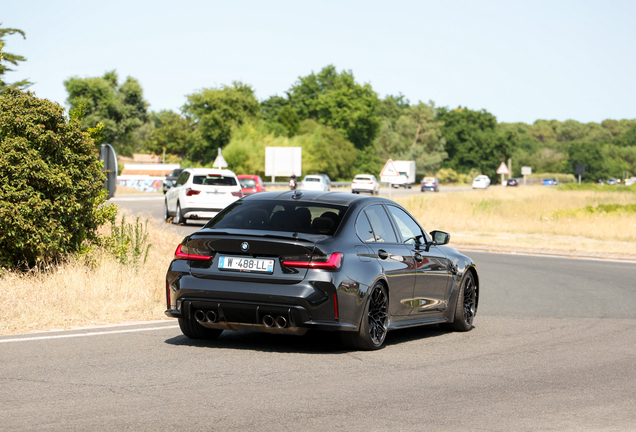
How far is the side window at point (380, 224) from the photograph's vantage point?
822 cm

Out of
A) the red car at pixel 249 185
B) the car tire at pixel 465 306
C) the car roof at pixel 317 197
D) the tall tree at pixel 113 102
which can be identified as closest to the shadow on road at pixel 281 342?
the car tire at pixel 465 306

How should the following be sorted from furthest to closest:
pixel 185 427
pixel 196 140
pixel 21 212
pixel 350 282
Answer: pixel 196 140 < pixel 21 212 < pixel 350 282 < pixel 185 427

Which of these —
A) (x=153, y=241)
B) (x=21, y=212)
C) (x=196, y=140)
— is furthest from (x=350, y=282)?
(x=196, y=140)

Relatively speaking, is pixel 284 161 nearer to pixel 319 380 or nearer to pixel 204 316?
pixel 204 316

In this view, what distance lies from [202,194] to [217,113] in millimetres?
82701

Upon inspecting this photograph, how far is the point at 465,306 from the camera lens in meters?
9.80

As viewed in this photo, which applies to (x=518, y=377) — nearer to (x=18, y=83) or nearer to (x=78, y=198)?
(x=78, y=198)

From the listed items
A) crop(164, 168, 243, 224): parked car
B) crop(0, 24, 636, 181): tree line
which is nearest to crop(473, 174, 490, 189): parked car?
crop(0, 24, 636, 181): tree line

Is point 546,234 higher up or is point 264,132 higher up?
point 264,132

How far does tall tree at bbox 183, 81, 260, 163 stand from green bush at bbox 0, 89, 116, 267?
94792mm

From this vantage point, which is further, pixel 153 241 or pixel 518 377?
pixel 153 241

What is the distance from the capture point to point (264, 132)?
10038 cm

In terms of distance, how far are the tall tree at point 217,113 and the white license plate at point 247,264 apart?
326ft

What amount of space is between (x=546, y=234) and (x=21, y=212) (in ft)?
78.2
